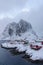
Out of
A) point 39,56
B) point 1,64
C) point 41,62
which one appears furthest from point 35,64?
point 1,64

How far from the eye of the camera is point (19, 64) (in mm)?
48062

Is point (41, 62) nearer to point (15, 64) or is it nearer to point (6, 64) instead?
point (15, 64)

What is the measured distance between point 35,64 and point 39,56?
5512 mm

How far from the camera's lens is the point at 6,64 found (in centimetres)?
4909

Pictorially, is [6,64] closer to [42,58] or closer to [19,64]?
[19,64]

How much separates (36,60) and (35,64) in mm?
2865

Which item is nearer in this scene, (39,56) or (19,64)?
(19,64)

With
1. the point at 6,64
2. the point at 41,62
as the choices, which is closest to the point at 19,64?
the point at 6,64

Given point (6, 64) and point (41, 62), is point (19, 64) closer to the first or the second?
point (6, 64)

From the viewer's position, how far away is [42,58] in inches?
1966

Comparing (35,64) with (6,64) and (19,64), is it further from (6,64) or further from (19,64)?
(6,64)

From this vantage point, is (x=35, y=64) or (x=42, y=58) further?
(x=42, y=58)

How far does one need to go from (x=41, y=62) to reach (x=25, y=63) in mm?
5964

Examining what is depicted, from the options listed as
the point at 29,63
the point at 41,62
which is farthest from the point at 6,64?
the point at 41,62
